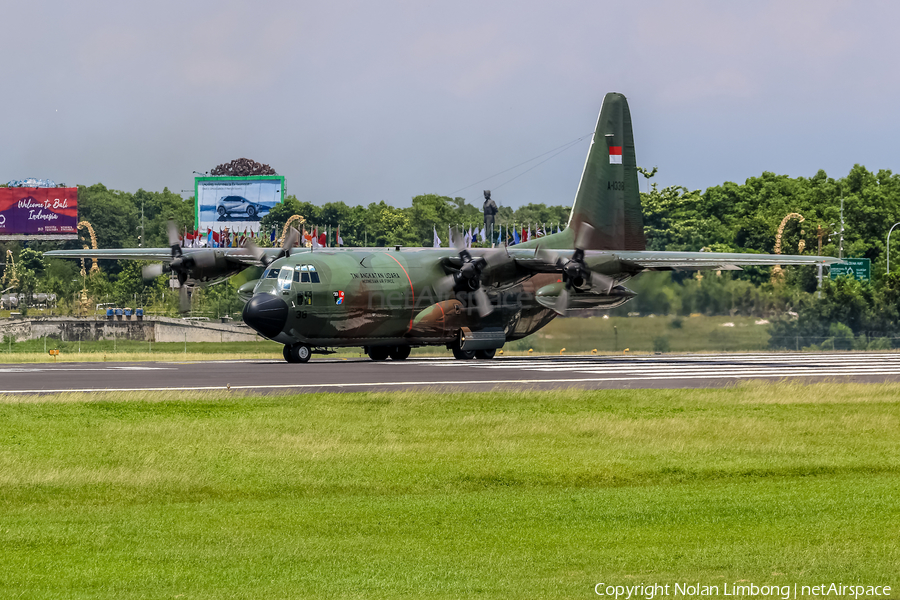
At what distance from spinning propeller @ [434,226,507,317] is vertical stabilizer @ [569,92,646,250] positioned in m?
8.47

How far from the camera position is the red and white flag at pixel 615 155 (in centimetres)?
5394

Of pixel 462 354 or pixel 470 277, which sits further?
pixel 462 354

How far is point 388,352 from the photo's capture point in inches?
1976

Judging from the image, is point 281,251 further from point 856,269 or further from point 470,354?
point 856,269

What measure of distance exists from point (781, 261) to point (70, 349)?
54.0m

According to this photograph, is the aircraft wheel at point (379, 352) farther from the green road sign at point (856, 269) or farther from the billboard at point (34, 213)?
the billboard at point (34, 213)

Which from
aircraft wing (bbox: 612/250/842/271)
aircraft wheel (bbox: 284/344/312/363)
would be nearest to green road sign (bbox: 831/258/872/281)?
aircraft wing (bbox: 612/250/842/271)

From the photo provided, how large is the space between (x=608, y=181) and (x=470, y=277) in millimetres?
11235

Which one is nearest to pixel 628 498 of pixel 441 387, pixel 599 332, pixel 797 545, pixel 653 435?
pixel 797 545

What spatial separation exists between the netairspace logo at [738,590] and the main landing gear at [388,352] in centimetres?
3938

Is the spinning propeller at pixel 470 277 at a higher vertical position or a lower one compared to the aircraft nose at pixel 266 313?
higher

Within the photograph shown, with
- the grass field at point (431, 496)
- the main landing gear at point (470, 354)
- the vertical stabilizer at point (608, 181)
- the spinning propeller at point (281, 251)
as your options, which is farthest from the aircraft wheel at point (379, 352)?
the grass field at point (431, 496)

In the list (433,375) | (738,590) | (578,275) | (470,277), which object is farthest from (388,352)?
(738,590)

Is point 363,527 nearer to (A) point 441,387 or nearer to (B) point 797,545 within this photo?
(B) point 797,545
